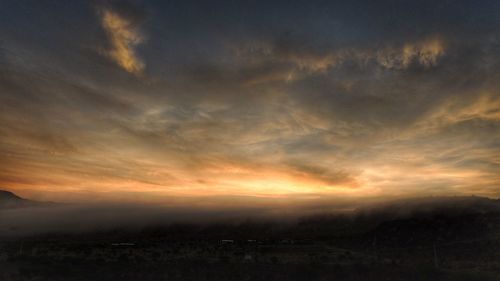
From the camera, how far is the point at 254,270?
123 meters

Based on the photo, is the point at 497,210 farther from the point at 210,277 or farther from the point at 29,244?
the point at 29,244

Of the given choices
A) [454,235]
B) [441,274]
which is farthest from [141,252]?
[454,235]

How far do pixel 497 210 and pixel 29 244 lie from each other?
214 metres

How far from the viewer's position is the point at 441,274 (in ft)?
363

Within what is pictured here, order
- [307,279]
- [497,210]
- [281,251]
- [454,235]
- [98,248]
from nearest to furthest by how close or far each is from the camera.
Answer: [307,279], [98,248], [281,251], [454,235], [497,210]

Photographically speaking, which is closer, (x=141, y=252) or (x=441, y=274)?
(x=441, y=274)

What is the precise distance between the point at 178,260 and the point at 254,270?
1079 inches

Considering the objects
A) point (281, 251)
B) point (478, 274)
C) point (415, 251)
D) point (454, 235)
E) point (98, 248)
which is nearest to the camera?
point (478, 274)

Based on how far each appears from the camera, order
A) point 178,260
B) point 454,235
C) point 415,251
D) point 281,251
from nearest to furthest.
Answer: point 178,260
point 281,251
point 415,251
point 454,235

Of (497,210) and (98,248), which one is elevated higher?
(497,210)

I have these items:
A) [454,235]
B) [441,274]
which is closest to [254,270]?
[441,274]

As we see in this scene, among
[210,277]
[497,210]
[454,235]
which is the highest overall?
[497,210]

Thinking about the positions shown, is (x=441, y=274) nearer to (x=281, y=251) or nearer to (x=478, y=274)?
(x=478, y=274)

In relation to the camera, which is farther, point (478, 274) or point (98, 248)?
point (98, 248)
